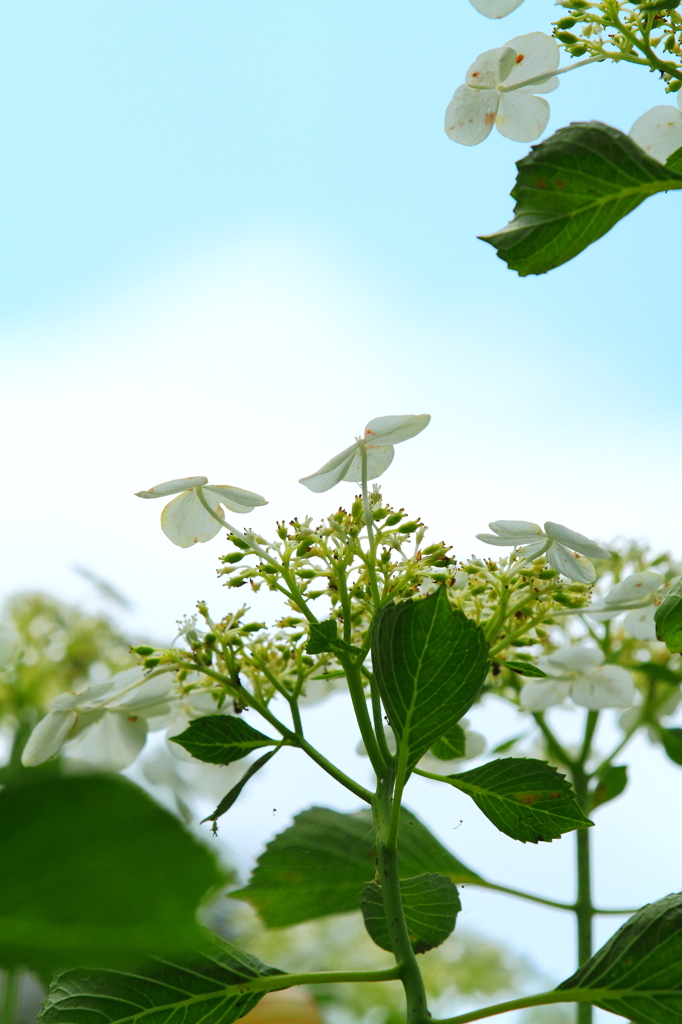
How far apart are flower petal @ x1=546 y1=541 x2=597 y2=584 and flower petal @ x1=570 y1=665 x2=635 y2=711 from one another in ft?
0.61

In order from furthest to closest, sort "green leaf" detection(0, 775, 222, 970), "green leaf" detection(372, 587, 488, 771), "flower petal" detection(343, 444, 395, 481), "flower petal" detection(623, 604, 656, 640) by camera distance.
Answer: "flower petal" detection(623, 604, 656, 640), "flower petal" detection(343, 444, 395, 481), "green leaf" detection(372, 587, 488, 771), "green leaf" detection(0, 775, 222, 970)

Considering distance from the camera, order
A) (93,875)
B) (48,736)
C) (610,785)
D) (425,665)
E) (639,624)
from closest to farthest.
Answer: (93,875) < (425,665) < (48,736) < (639,624) < (610,785)

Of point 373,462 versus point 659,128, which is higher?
point 659,128

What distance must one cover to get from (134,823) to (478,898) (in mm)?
531

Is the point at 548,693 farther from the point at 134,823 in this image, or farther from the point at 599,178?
the point at 134,823

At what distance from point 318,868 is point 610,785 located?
11.0 inches

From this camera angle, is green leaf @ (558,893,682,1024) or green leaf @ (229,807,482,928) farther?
green leaf @ (229,807,482,928)

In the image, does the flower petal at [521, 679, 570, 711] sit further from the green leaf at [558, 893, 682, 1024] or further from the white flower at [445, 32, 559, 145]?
the white flower at [445, 32, 559, 145]

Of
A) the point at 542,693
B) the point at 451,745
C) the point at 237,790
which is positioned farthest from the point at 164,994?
the point at 542,693

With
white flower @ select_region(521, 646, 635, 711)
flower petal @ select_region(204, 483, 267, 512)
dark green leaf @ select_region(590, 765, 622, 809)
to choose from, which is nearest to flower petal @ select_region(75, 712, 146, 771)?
flower petal @ select_region(204, 483, 267, 512)

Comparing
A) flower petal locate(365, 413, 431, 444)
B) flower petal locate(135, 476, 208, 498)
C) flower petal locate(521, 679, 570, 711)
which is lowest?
flower petal locate(521, 679, 570, 711)

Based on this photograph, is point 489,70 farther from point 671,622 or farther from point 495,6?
point 671,622

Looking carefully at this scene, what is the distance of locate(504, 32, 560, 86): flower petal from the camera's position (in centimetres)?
44

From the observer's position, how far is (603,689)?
58 cm
